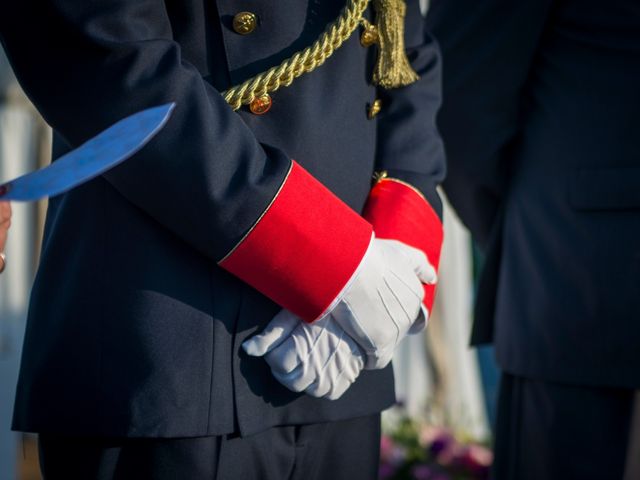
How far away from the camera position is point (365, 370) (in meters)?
1.25

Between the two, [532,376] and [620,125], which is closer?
[620,125]

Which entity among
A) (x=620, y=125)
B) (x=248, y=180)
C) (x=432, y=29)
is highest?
(x=432, y=29)

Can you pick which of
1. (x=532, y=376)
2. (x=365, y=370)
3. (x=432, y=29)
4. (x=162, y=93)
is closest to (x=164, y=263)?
(x=162, y=93)

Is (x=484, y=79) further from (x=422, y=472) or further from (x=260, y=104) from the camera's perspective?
(x=422, y=472)

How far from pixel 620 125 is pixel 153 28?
1015mm

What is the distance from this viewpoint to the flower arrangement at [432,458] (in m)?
2.95

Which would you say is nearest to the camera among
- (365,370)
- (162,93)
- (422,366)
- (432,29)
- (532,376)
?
(162,93)

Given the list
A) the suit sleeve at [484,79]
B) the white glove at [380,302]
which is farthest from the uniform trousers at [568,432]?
the white glove at [380,302]

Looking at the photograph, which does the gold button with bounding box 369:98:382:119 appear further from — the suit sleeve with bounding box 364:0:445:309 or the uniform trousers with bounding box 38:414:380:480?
the uniform trousers with bounding box 38:414:380:480

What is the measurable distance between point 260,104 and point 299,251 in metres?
0.19

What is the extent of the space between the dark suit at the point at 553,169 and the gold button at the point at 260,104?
0.85 metres

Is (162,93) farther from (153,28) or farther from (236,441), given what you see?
(236,441)

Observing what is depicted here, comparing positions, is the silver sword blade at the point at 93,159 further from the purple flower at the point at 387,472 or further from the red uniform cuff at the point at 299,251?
the purple flower at the point at 387,472

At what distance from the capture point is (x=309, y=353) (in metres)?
1.12
